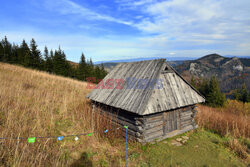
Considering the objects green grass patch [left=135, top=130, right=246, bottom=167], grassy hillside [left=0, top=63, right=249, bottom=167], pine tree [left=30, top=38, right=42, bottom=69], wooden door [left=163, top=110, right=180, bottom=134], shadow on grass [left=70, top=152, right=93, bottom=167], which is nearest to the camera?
grassy hillside [left=0, top=63, right=249, bottom=167]

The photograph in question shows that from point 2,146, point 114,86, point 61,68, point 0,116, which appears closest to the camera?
point 2,146

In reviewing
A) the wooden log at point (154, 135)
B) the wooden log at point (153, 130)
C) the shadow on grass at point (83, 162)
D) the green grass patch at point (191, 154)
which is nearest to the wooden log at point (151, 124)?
the wooden log at point (153, 130)

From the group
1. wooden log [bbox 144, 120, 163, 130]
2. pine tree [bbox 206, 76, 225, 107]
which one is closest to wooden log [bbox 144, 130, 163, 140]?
wooden log [bbox 144, 120, 163, 130]

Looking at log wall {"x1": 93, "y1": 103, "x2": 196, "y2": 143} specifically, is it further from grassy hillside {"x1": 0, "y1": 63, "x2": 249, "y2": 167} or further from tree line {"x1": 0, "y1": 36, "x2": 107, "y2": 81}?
tree line {"x1": 0, "y1": 36, "x2": 107, "y2": 81}

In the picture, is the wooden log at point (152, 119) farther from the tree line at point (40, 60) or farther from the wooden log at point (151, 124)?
the tree line at point (40, 60)

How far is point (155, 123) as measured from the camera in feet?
21.7

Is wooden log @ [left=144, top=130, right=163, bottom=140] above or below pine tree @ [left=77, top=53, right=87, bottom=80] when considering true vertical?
below

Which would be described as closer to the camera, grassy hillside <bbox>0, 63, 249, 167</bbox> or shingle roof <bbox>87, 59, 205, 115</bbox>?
grassy hillside <bbox>0, 63, 249, 167</bbox>

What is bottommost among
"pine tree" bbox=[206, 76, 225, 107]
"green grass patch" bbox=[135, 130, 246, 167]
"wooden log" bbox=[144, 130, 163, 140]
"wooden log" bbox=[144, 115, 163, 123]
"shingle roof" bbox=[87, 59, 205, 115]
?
"pine tree" bbox=[206, 76, 225, 107]

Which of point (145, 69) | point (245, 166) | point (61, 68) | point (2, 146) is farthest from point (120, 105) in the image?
point (61, 68)

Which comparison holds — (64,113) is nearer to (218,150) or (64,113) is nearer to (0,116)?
(0,116)

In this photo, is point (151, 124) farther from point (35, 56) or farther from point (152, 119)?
point (35, 56)

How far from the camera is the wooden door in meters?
7.09

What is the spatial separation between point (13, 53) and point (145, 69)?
47.5 metres
